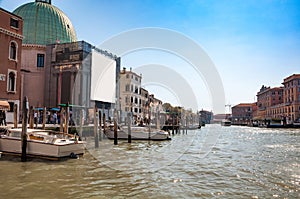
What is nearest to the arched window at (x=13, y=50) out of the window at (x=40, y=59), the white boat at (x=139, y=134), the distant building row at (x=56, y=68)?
the distant building row at (x=56, y=68)

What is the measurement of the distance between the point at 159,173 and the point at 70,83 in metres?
29.1

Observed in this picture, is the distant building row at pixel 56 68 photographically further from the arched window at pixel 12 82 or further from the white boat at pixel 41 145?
the white boat at pixel 41 145

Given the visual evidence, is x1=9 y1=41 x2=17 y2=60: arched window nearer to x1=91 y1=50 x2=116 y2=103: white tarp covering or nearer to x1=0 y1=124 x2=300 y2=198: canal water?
x1=91 y1=50 x2=116 y2=103: white tarp covering

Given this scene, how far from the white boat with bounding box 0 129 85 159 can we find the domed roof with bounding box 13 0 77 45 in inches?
1102

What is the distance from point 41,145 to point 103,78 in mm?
29591

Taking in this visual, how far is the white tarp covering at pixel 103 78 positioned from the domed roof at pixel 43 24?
5.75 m

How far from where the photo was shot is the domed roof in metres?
38.8

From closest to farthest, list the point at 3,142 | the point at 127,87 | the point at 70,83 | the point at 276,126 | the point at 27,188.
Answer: the point at 27,188 → the point at 3,142 → the point at 70,83 → the point at 127,87 → the point at 276,126

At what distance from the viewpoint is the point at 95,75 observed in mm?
39781

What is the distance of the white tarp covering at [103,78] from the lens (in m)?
39.8

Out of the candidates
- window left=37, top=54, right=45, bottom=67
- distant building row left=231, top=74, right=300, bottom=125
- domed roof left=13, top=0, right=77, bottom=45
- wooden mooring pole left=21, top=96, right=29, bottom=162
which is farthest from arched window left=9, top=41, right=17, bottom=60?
distant building row left=231, top=74, right=300, bottom=125

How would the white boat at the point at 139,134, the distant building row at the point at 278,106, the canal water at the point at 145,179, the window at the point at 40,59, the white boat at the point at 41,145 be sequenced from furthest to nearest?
1. the distant building row at the point at 278,106
2. the window at the point at 40,59
3. the white boat at the point at 139,134
4. the white boat at the point at 41,145
5. the canal water at the point at 145,179

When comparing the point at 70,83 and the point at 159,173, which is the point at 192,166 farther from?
the point at 70,83

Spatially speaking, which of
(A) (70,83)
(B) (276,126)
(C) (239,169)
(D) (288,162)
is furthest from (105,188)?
(B) (276,126)
